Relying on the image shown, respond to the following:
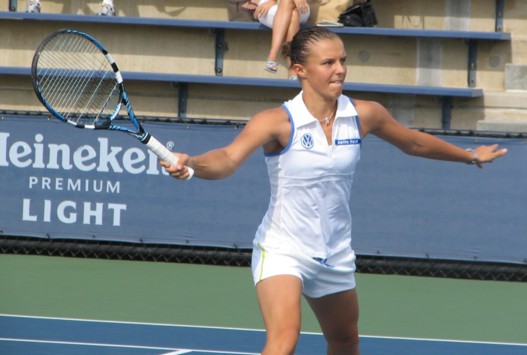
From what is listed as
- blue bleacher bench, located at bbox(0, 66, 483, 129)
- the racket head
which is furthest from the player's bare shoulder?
blue bleacher bench, located at bbox(0, 66, 483, 129)

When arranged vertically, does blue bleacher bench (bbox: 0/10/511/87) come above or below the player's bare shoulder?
above

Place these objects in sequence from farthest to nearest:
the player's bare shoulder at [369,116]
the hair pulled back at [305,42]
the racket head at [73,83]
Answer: the racket head at [73,83], the player's bare shoulder at [369,116], the hair pulled back at [305,42]

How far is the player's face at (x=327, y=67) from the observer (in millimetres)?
4543

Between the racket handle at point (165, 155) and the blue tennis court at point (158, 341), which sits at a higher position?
the racket handle at point (165, 155)

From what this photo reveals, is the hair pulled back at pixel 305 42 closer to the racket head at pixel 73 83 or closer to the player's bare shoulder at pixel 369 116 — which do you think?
the player's bare shoulder at pixel 369 116

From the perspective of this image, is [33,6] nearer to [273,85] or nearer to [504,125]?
[273,85]

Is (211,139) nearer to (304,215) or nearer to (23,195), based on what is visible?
(23,195)

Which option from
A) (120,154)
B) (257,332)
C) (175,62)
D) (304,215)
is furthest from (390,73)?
(304,215)

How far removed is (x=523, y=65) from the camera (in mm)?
11617

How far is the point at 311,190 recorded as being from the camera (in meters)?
4.58

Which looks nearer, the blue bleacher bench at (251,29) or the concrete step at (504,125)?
the concrete step at (504,125)

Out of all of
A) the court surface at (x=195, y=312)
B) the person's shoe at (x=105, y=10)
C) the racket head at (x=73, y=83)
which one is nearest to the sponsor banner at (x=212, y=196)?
the court surface at (x=195, y=312)

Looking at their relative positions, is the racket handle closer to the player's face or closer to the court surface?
the player's face

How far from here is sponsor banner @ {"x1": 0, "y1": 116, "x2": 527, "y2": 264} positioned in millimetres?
9484
